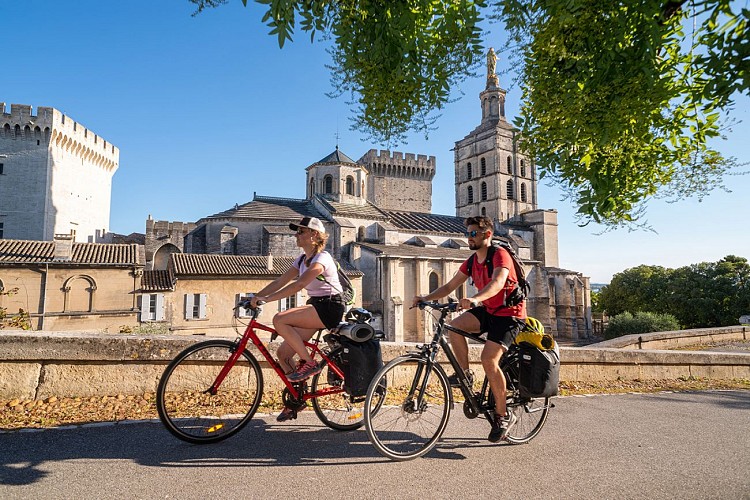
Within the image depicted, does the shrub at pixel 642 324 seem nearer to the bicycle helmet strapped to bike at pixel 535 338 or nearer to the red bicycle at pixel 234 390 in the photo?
the bicycle helmet strapped to bike at pixel 535 338

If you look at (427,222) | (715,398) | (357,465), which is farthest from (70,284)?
(427,222)

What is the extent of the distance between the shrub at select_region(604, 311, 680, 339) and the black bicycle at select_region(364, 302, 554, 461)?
21.2m

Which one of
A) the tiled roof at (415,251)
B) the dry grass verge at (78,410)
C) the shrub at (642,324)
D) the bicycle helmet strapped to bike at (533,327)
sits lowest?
the shrub at (642,324)

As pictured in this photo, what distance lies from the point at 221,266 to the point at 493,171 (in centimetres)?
3981

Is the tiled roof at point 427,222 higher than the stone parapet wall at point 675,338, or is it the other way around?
the tiled roof at point 427,222

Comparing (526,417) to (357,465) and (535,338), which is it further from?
(357,465)

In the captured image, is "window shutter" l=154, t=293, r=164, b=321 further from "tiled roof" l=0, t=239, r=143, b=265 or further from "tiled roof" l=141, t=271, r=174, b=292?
"tiled roof" l=0, t=239, r=143, b=265

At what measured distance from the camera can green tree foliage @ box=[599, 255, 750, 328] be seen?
31.8m

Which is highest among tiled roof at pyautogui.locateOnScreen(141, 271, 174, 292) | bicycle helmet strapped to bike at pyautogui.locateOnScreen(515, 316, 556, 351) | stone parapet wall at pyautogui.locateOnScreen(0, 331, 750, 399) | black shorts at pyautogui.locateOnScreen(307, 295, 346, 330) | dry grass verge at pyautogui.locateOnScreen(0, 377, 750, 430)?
tiled roof at pyautogui.locateOnScreen(141, 271, 174, 292)

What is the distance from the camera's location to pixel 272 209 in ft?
119

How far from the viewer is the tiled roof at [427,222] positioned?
41219mm

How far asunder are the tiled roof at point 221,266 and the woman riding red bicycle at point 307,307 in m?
22.4

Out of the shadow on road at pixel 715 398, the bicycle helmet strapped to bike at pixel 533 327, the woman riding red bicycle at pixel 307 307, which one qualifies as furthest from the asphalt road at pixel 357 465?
the shadow on road at pixel 715 398

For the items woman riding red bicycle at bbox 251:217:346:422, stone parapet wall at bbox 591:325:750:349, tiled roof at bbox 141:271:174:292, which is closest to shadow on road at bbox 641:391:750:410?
stone parapet wall at bbox 591:325:750:349
